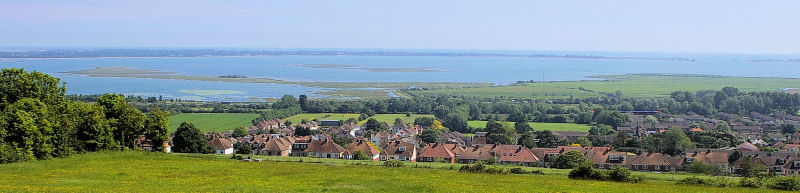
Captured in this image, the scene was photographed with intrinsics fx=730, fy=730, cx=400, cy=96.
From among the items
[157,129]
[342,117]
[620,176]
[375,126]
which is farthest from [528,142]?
[342,117]

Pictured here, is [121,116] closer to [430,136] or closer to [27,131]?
[27,131]

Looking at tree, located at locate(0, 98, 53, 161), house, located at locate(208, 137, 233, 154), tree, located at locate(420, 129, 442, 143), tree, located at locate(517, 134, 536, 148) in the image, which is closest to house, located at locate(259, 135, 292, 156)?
house, located at locate(208, 137, 233, 154)

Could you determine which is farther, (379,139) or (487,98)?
(487,98)

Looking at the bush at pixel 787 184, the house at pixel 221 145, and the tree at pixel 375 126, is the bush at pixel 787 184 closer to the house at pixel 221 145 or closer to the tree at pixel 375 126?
the house at pixel 221 145

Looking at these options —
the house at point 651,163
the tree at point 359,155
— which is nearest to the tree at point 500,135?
the house at point 651,163

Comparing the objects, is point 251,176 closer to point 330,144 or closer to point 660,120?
point 330,144

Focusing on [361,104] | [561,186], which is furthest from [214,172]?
[361,104]

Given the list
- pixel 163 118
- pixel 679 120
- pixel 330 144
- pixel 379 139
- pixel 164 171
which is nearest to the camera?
pixel 164 171

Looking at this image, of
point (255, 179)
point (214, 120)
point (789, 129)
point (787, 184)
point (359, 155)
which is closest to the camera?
point (255, 179)
